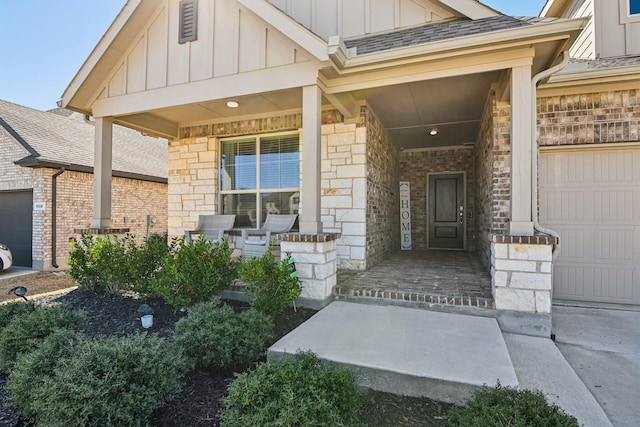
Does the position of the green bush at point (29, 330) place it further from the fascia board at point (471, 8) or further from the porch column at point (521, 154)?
the fascia board at point (471, 8)

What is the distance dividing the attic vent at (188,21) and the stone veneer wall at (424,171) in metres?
5.60

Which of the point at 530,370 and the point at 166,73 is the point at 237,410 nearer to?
the point at 530,370

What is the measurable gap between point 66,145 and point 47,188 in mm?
1729

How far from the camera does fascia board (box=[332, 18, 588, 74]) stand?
9.66ft

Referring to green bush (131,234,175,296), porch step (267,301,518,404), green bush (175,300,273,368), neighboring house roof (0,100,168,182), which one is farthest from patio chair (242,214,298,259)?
neighboring house roof (0,100,168,182)

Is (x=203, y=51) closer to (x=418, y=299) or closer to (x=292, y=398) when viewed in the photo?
(x=418, y=299)

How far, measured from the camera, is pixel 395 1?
15.4 feet

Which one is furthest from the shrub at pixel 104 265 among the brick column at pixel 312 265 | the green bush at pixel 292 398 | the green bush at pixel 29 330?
the green bush at pixel 292 398

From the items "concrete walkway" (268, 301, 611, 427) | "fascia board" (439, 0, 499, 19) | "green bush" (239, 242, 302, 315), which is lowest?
"concrete walkway" (268, 301, 611, 427)

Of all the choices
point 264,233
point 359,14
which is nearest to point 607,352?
point 264,233

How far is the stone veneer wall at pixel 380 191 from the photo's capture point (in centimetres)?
521

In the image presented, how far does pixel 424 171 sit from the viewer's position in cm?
819

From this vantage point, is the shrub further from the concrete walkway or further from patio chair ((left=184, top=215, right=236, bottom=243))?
the concrete walkway

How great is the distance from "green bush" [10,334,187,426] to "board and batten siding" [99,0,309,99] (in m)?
3.31
